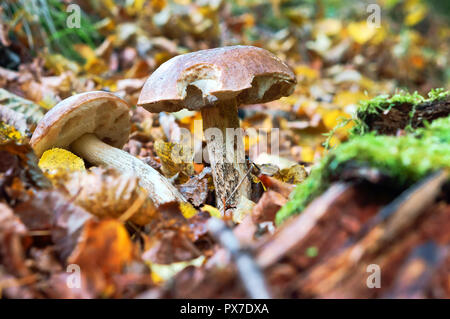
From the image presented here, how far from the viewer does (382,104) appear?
4.95ft

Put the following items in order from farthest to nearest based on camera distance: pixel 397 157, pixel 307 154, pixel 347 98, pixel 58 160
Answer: pixel 347 98
pixel 307 154
pixel 58 160
pixel 397 157

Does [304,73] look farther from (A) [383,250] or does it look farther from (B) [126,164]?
(A) [383,250]

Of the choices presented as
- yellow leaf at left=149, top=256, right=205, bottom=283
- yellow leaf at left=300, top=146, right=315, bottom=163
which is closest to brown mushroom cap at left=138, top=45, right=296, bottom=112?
yellow leaf at left=149, top=256, right=205, bottom=283

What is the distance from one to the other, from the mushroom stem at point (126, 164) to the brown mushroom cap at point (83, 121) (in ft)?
0.23

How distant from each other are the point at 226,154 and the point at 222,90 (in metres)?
0.51

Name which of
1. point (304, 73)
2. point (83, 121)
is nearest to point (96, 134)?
point (83, 121)

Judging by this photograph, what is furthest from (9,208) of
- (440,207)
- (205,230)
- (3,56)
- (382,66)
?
(382,66)

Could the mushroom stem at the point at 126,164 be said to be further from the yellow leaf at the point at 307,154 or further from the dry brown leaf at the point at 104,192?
the yellow leaf at the point at 307,154

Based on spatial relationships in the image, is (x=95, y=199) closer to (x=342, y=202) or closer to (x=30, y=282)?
(x=30, y=282)

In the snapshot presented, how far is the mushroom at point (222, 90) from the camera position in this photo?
1735 millimetres

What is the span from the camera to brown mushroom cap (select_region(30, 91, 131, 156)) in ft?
5.96

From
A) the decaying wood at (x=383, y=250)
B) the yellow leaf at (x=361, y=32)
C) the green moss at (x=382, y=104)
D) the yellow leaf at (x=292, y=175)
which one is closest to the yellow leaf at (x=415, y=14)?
the yellow leaf at (x=361, y=32)

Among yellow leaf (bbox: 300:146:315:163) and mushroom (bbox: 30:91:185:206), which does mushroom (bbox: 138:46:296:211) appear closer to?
mushroom (bbox: 30:91:185:206)

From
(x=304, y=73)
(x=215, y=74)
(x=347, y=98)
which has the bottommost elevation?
(x=215, y=74)
